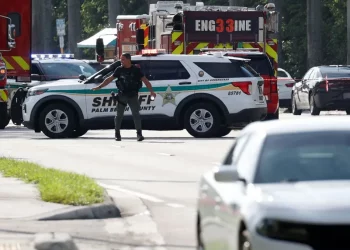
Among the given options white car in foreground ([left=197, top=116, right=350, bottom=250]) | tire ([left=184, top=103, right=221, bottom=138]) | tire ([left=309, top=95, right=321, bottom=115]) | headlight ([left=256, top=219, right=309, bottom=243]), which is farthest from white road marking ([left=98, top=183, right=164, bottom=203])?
tire ([left=309, top=95, right=321, bottom=115])

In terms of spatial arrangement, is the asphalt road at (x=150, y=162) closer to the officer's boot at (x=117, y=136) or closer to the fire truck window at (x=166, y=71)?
the officer's boot at (x=117, y=136)

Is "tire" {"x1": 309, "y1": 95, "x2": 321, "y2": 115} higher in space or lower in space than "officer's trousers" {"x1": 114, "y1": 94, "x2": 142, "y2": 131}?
lower

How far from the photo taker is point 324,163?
813 centimetres

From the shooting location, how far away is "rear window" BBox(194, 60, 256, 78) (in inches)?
993

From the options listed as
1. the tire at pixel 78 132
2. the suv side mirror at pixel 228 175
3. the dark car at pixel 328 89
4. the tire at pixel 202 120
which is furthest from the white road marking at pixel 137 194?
the dark car at pixel 328 89

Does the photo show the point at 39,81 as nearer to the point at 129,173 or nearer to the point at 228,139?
the point at 228,139

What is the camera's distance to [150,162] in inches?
766

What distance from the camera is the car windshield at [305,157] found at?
26.2 feet

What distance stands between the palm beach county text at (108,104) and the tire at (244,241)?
59.1ft

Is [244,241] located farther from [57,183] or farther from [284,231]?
[57,183]

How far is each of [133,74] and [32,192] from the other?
9.81 m

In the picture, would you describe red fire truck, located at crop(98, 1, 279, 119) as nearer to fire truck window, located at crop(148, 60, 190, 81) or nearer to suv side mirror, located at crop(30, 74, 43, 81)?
suv side mirror, located at crop(30, 74, 43, 81)

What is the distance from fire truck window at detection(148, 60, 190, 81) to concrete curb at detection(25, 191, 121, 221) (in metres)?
12.2

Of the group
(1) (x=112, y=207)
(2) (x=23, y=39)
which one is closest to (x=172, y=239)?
(1) (x=112, y=207)
